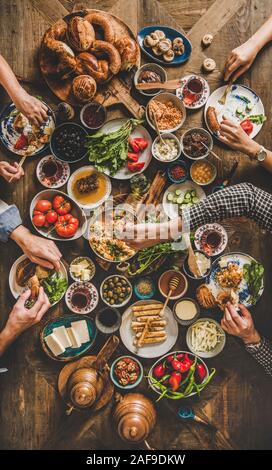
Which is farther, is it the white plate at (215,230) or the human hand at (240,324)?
the white plate at (215,230)

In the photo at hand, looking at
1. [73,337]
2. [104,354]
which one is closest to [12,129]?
[73,337]

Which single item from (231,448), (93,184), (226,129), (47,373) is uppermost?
(226,129)

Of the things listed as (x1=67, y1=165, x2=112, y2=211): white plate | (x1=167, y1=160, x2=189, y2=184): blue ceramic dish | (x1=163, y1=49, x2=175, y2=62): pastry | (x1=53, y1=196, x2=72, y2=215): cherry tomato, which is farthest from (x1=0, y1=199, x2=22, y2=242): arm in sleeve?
(x1=163, y1=49, x2=175, y2=62): pastry

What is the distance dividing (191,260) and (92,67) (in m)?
1.81

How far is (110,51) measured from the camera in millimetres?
3400

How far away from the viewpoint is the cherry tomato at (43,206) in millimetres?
3535

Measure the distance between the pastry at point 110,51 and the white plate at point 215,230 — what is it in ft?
5.01

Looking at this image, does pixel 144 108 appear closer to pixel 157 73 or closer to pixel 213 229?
pixel 157 73

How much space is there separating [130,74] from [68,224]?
140cm

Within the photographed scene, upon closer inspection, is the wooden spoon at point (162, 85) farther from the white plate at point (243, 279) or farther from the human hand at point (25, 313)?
the human hand at point (25, 313)

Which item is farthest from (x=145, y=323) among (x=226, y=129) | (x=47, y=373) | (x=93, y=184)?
(x=226, y=129)

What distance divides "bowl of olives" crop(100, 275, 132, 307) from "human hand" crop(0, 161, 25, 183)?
3.78 feet

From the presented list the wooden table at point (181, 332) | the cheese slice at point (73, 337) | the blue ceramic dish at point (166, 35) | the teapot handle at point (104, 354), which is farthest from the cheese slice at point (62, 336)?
the blue ceramic dish at point (166, 35)
